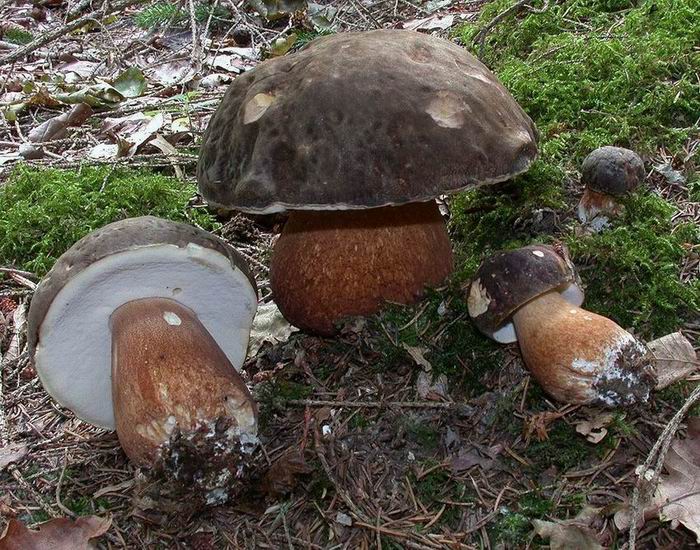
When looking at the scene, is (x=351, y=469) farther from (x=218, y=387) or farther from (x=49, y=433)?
(x=49, y=433)

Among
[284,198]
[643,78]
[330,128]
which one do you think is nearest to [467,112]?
[330,128]

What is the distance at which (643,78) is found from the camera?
3096 mm

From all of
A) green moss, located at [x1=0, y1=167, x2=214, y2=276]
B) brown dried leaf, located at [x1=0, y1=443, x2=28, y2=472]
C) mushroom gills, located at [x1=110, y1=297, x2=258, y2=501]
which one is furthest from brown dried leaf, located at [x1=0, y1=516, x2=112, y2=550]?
green moss, located at [x1=0, y1=167, x2=214, y2=276]

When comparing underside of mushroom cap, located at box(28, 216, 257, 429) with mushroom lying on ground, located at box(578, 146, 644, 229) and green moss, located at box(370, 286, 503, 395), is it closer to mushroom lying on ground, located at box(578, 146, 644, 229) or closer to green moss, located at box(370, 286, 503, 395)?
green moss, located at box(370, 286, 503, 395)

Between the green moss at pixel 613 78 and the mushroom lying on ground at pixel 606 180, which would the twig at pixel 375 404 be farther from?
the green moss at pixel 613 78

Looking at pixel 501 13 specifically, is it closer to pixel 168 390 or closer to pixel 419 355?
pixel 419 355

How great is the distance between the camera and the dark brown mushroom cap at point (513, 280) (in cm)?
198

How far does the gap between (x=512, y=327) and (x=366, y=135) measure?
0.86 m

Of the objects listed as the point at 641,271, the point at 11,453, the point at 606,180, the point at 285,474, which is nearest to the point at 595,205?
the point at 606,180

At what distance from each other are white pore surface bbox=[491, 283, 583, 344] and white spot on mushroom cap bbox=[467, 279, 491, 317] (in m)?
0.16

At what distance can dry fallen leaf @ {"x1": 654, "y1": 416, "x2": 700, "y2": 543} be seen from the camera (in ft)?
5.30

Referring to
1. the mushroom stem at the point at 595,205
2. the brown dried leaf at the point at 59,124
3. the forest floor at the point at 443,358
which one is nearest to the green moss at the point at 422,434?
the forest floor at the point at 443,358

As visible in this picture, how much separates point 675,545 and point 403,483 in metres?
0.72

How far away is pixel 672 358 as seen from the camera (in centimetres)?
204
